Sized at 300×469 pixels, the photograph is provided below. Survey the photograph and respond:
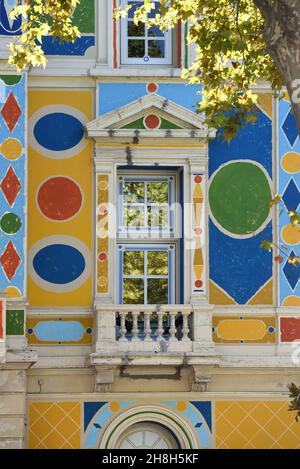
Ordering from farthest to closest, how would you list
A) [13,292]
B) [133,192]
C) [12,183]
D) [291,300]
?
[133,192] < [291,300] < [12,183] < [13,292]

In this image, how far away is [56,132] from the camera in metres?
23.8

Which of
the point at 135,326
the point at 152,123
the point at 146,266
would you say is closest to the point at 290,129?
the point at 152,123

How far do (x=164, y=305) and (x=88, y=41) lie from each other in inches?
150

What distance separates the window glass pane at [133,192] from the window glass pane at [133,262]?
0.73 metres

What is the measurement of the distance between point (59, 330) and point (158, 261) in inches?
68.1

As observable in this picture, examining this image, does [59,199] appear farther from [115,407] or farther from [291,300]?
[291,300]

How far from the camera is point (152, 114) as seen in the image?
23.9 m

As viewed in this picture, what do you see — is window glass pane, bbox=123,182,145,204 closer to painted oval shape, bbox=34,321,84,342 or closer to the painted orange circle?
the painted orange circle

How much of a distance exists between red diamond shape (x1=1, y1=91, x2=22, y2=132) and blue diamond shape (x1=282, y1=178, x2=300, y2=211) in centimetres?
383

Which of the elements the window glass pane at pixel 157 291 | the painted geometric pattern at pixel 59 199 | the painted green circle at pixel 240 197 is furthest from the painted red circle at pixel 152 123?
the window glass pane at pixel 157 291

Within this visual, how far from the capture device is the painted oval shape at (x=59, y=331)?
2358 cm

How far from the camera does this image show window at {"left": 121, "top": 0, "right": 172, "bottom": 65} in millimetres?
24234
